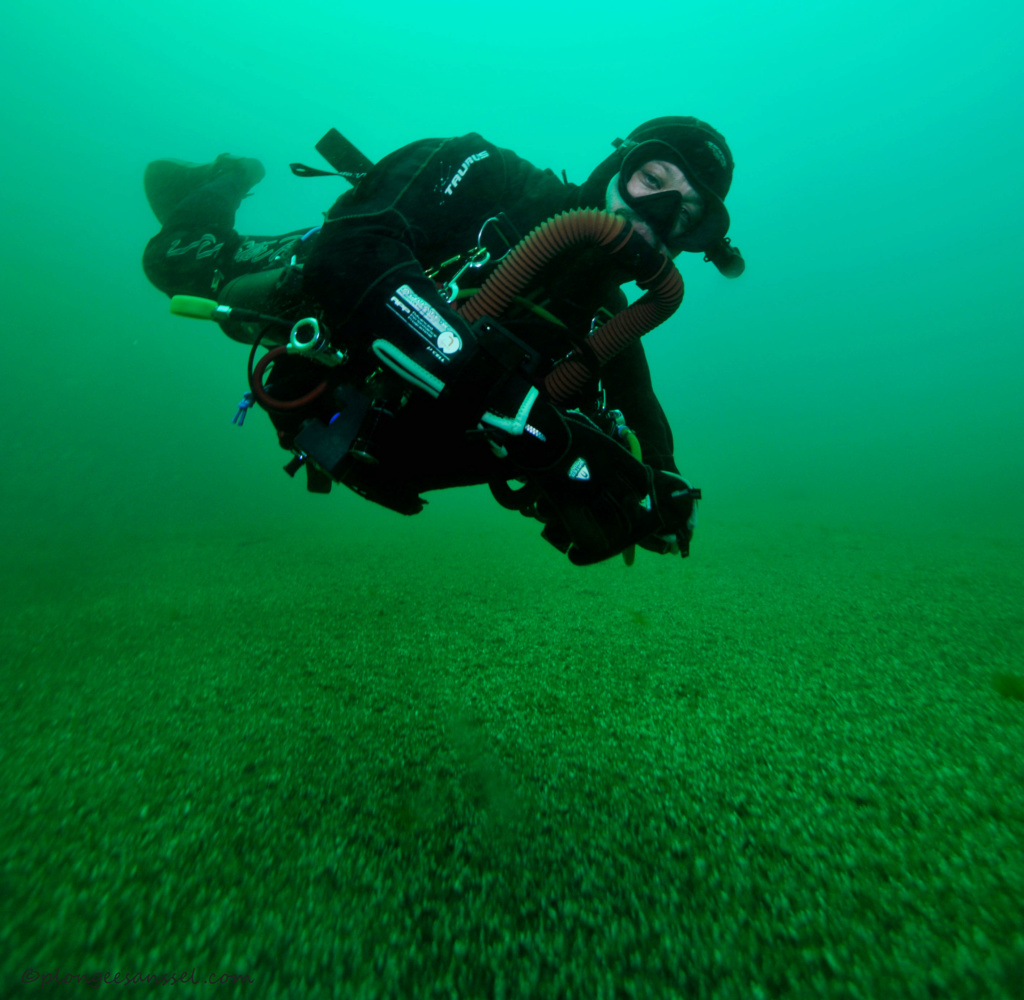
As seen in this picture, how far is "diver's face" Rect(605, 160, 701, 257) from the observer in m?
2.04

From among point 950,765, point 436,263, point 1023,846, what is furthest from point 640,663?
point 436,263

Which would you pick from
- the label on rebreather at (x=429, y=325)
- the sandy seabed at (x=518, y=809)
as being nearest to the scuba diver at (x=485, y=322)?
the label on rebreather at (x=429, y=325)

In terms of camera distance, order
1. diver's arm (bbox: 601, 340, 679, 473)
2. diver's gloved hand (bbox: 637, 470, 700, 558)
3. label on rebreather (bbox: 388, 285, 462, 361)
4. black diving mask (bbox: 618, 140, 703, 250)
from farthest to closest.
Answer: diver's arm (bbox: 601, 340, 679, 473) → black diving mask (bbox: 618, 140, 703, 250) → diver's gloved hand (bbox: 637, 470, 700, 558) → label on rebreather (bbox: 388, 285, 462, 361)

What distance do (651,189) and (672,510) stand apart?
1.62 metres

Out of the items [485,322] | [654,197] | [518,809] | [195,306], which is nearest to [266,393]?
[195,306]

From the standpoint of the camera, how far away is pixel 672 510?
1.83 m

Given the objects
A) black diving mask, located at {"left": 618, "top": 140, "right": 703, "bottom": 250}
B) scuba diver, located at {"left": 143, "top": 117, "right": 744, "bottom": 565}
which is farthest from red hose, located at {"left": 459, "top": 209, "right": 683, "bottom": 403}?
black diving mask, located at {"left": 618, "top": 140, "right": 703, "bottom": 250}

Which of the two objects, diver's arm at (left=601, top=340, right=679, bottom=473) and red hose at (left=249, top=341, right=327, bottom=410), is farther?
diver's arm at (left=601, top=340, right=679, bottom=473)

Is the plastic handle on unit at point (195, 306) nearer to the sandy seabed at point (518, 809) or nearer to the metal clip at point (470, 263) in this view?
the metal clip at point (470, 263)

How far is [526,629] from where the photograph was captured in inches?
97.9

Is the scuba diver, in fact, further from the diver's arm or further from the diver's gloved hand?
the diver's arm

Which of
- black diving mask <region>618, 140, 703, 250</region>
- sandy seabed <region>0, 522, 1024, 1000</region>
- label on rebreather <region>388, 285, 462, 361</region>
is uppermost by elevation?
black diving mask <region>618, 140, 703, 250</region>

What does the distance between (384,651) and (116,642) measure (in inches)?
64.8

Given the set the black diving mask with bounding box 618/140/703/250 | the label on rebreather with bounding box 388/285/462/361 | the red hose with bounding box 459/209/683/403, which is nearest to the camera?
the label on rebreather with bounding box 388/285/462/361
